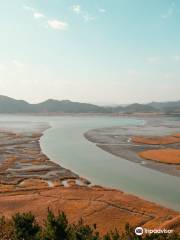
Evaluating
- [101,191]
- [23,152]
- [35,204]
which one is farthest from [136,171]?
[23,152]

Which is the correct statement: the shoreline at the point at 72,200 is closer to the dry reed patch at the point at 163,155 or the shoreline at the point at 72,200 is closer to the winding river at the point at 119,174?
the winding river at the point at 119,174

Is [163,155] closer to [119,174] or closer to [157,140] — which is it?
[119,174]

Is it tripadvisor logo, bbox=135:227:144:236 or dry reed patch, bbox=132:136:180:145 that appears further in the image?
dry reed patch, bbox=132:136:180:145

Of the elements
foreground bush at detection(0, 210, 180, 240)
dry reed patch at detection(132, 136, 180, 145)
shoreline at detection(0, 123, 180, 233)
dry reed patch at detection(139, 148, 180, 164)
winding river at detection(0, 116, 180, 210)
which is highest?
foreground bush at detection(0, 210, 180, 240)

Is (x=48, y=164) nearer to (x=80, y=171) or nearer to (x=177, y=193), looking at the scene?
(x=80, y=171)

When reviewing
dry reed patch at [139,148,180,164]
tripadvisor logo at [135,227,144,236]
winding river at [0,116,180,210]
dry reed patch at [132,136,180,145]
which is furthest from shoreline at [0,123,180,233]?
dry reed patch at [132,136,180,145]

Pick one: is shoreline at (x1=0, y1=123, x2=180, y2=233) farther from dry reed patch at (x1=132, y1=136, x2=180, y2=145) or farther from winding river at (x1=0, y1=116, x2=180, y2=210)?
dry reed patch at (x1=132, y1=136, x2=180, y2=145)

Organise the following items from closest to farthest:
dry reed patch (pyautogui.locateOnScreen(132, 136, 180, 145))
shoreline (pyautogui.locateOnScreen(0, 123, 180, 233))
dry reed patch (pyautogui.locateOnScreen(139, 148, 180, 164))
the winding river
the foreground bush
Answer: the foreground bush
shoreline (pyautogui.locateOnScreen(0, 123, 180, 233))
the winding river
dry reed patch (pyautogui.locateOnScreen(139, 148, 180, 164))
dry reed patch (pyautogui.locateOnScreen(132, 136, 180, 145))

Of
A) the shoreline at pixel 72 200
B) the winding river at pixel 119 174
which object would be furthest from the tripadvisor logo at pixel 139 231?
the winding river at pixel 119 174
